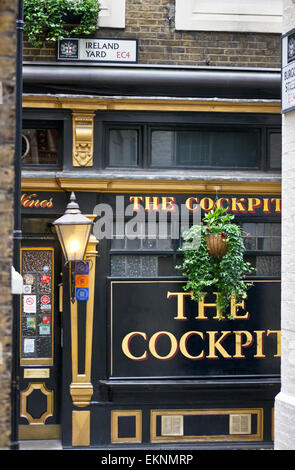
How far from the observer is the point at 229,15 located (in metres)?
9.59

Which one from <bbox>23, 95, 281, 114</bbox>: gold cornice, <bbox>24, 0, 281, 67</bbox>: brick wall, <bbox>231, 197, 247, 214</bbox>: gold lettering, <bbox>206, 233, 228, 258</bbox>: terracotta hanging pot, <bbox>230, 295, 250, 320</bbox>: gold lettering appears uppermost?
<bbox>24, 0, 281, 67</bbox>: brick wall

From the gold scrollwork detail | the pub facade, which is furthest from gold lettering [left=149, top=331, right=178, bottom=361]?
the gold scrollwork detail

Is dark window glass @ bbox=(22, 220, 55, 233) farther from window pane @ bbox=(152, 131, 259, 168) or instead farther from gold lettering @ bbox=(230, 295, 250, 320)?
gold lettering @ bbox=(230, 295, 250, 320)

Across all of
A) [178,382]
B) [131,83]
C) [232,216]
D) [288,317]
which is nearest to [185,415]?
[178,382]

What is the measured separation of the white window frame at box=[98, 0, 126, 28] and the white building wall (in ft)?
10.6

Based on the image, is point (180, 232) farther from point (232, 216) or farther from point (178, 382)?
point (178, 382)

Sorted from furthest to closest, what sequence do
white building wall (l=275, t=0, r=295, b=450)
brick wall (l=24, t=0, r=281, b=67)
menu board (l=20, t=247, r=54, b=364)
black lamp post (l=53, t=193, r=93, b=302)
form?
menu board (l=20, t=247, r=54, b=364) < brick wall (l=24, t=0, r=281, b=67) < black lamp post (l=53, t=193, r=93, b=302) < white building wall (l=275, t=0, r=295, b=450)

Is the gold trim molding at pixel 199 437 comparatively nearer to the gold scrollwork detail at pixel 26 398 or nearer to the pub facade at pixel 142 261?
the pub facade at pixel 142 261

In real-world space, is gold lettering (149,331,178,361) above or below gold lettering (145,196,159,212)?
below

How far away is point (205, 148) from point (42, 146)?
7.31 feet

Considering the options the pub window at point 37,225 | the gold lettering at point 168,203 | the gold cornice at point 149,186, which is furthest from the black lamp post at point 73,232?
the gold lettering at point 168,203

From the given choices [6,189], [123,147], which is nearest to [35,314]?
[123,147]

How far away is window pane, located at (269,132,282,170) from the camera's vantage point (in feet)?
31.7

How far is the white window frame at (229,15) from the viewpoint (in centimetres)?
952
